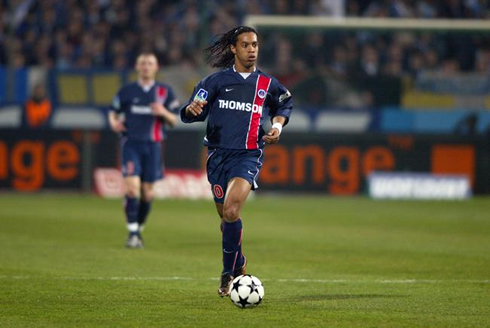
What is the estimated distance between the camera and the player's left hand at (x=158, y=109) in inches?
553

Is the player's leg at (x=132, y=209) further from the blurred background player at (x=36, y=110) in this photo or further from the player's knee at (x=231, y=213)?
the blurred background player at (x=36, y=110)

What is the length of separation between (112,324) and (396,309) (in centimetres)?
220

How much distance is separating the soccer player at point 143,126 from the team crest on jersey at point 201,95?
204 inches

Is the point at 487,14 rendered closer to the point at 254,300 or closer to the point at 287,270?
the point at 287,270

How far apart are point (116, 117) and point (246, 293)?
681cm

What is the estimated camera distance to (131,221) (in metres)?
13.5

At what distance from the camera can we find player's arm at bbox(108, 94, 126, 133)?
1420 centimetres

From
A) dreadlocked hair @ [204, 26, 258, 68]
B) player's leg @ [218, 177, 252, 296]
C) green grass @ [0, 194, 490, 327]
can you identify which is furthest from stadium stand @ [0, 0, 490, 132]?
player's leg @ [218, 177, 252, 296]

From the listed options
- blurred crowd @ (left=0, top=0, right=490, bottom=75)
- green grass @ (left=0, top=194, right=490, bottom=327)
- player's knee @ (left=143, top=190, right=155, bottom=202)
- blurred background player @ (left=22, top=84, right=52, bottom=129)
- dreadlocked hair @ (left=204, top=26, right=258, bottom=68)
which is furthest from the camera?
blurred crowd @ (left=0, top=0, right=490, bottom=75)

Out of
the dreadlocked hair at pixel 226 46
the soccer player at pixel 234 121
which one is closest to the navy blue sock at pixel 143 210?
the dreadlocked hair at pixel 226 46

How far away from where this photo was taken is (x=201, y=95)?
8.84 meters

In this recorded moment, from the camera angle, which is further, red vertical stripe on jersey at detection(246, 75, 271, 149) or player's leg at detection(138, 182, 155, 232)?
player's leg at detection(138, 182, 155, 232)

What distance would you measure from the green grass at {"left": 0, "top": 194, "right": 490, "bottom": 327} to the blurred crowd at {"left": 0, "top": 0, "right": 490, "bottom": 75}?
4837 millimetres

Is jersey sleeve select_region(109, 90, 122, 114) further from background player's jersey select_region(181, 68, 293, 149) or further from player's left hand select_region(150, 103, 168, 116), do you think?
background player's jersey select_region(181, 68, 293, 149)
